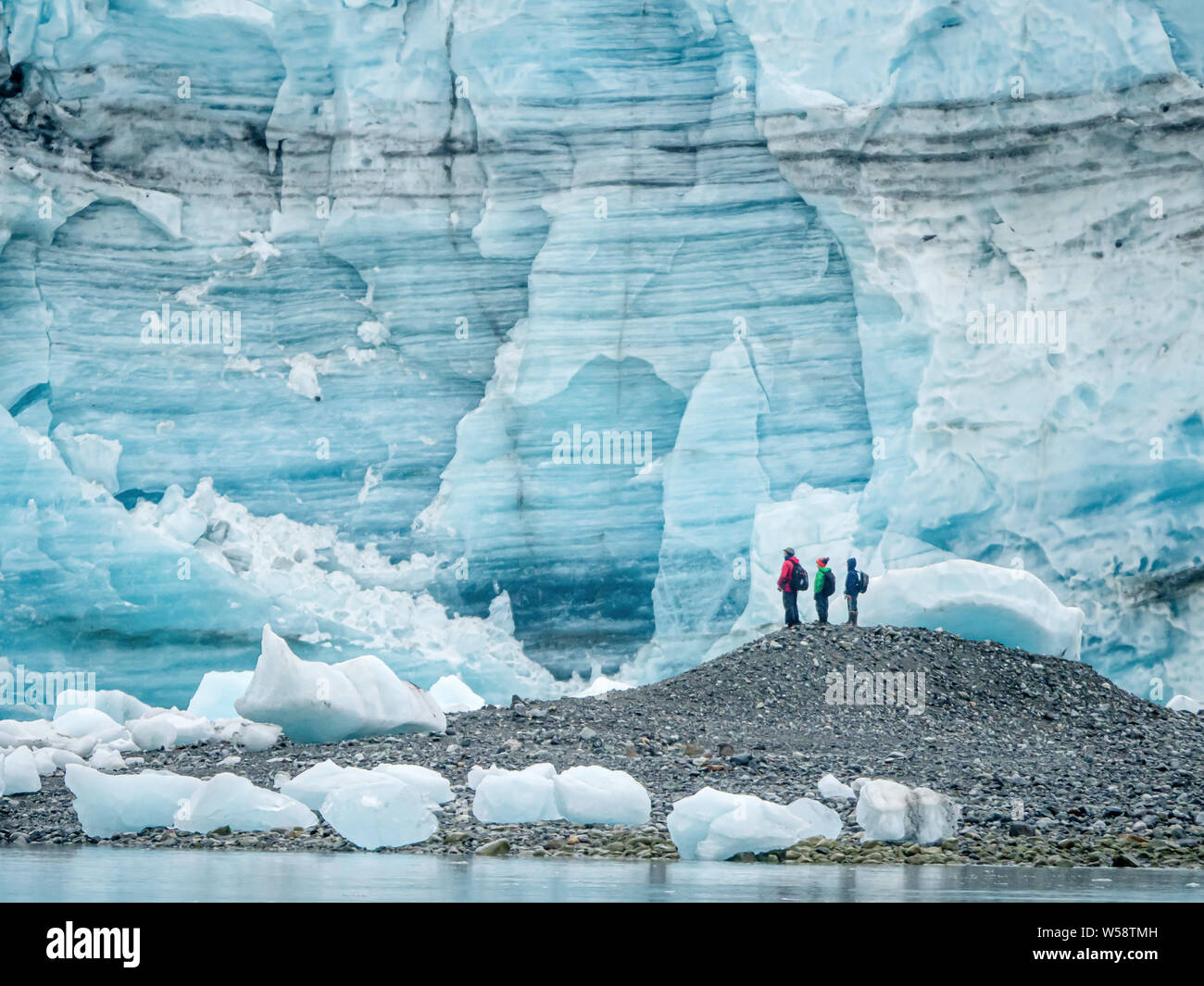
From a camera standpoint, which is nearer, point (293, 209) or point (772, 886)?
point (772, 886)

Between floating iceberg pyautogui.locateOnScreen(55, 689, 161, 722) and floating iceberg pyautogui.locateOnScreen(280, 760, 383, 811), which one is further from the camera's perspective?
floating iceberg pyautogui.locateOnScreen(55, 689, 161, 722)

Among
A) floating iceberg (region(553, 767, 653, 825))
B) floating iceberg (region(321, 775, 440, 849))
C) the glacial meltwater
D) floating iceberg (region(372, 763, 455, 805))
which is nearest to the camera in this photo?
the glacial meltwater

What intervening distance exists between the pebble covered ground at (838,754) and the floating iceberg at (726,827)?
0.11 metres

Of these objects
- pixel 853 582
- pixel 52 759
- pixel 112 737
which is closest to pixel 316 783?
pixel 52 759

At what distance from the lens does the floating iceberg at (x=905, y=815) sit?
305 inches

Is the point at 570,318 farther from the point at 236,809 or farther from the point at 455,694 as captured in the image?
the point at 236,809

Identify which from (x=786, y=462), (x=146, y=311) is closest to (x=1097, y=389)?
(x=786, y=462)

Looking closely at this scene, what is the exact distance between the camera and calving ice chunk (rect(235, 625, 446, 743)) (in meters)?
10.7

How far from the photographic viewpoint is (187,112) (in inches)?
730

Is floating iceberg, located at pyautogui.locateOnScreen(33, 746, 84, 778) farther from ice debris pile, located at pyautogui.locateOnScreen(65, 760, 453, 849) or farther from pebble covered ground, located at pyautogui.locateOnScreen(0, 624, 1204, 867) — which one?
ice debris pile, located at pyautogui.locateOnScreen(65, 760, 453, 849)

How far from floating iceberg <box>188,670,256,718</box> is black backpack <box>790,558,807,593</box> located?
5621 millimetres

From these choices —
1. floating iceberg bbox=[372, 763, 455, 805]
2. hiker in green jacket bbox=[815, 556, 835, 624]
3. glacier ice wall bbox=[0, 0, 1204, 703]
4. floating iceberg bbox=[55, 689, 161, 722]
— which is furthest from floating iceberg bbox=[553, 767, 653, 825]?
→ glacier ice wall bbox=[0, 0, 1204, 703]
